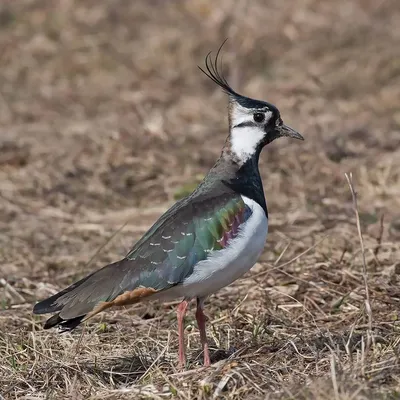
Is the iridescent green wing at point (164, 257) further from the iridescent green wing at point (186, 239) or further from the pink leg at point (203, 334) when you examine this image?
the pink leg at point (203, 334)

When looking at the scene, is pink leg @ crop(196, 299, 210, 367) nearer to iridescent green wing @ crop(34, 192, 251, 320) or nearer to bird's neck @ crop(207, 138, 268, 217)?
iridescent green wing @ crop(34, 192, 251, 320)

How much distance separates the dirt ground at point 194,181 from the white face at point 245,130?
0.98 metres

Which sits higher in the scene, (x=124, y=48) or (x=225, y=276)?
(x=225, y=276)

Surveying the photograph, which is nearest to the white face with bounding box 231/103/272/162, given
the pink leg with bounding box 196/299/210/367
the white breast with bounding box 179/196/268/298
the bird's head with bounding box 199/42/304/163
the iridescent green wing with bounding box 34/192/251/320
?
the bird's head with bounding box 199/42/304/163

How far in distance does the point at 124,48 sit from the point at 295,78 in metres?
2.79

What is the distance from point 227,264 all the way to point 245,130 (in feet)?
3.28

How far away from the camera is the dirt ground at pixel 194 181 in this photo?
5055 millimetres

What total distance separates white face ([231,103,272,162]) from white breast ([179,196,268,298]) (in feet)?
2.14

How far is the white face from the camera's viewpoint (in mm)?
5574

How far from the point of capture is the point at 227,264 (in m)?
4.93

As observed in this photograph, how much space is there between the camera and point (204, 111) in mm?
11641

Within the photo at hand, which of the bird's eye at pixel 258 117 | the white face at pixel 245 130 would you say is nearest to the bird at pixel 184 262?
the white face at pixel 245 130

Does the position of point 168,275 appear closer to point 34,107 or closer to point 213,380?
point 213,380

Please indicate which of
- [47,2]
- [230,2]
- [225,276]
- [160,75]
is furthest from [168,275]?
[47,2]
